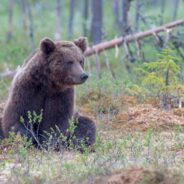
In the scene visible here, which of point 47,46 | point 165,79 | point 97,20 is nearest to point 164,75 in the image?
point 165,79

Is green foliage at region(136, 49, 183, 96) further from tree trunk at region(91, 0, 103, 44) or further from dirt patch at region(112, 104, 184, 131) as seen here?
tree trunk at region(91, 0, 103, 44)

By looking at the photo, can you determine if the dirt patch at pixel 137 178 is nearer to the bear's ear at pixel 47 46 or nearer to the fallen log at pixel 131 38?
the bear's ear at pixel 47 46

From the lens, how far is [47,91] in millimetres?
9203

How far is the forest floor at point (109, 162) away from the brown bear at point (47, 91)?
0.39 metres

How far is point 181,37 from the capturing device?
47.8ft

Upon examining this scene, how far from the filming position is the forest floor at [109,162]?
6700mm

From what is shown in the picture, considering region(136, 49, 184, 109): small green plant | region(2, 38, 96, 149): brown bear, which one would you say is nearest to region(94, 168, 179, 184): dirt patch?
region(2, 38, 96, 149): brown bear

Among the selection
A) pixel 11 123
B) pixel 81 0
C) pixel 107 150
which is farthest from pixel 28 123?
pixel 81 0

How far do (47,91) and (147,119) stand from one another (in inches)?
70.0

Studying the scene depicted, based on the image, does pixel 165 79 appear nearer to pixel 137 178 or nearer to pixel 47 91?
pixel 47 91

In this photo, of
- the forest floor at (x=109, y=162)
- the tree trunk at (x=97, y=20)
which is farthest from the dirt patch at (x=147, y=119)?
the tree trunk at (x=97, y=20)

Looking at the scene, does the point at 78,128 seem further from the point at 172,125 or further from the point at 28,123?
the point at 172,125

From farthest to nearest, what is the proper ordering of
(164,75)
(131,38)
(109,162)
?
(131,38)
(164,75)
(109,162)

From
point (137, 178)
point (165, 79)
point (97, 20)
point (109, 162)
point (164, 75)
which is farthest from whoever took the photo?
→ point (97, 20)
